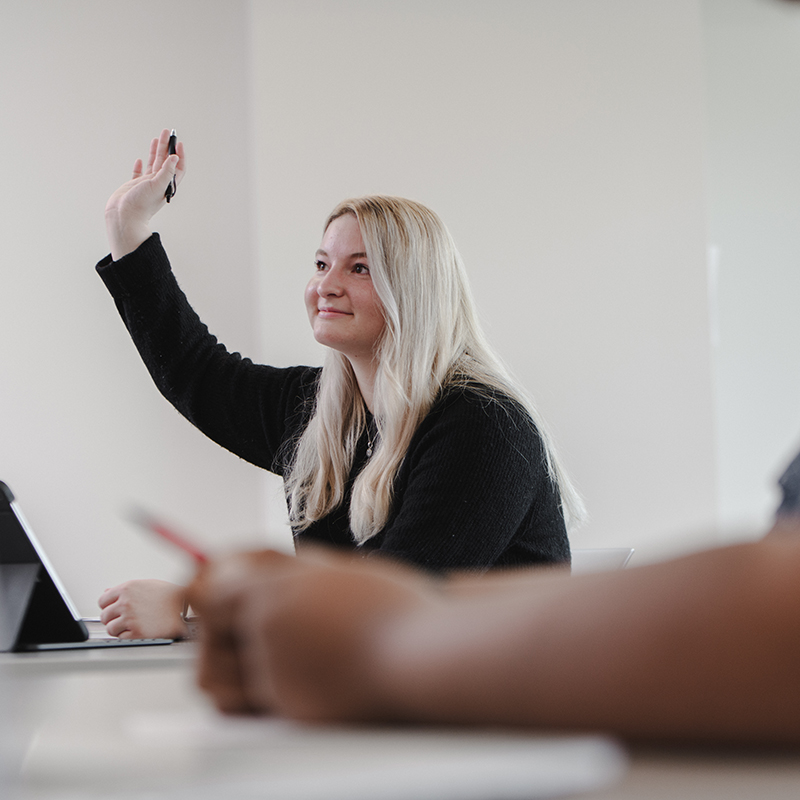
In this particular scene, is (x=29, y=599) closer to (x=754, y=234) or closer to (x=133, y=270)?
(x=133, y=270)

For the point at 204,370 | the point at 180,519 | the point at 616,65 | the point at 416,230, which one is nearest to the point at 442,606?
the point at 416,230

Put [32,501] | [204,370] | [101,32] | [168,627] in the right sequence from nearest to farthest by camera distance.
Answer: [168,627]
[204,370]
[32,501]
[101,32]

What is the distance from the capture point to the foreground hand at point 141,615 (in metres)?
1.10

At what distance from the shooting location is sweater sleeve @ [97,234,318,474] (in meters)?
1.73

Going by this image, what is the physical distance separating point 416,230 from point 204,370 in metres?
0.51

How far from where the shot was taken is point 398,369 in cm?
157

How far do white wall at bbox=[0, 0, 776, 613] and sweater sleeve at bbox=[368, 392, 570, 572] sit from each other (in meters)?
1.00

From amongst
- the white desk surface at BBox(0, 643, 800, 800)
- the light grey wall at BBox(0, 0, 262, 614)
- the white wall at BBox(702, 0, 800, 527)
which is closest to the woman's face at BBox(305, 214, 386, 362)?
the light grey wall at BBox(0, 0, 262, 614)

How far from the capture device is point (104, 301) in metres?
2.50

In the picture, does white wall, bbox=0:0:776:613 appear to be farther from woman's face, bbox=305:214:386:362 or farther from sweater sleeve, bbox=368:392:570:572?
sweater sleeve, bbox=368:392:570:572

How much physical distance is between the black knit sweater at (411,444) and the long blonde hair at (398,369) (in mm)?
32

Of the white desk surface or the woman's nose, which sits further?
the woman's nose

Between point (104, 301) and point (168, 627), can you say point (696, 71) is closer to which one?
point (104, 301)

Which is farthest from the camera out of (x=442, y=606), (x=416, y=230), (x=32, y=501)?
(x=32, y=501)
